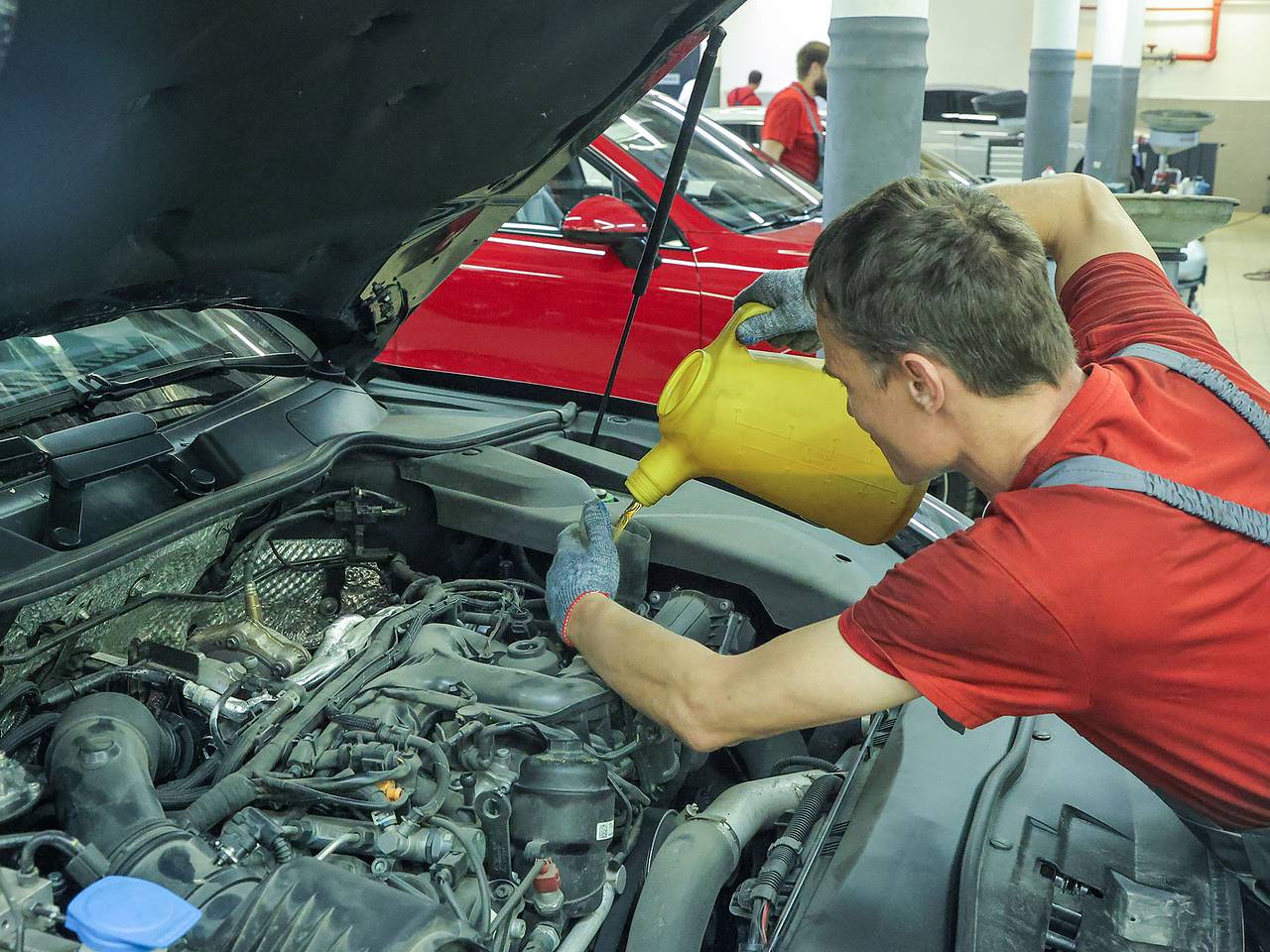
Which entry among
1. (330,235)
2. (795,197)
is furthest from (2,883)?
(795,197)

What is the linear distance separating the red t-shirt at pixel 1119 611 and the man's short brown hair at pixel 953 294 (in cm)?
11

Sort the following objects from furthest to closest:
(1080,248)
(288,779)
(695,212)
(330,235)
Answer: (695,212), (1080,248), (330,235), (288,779)

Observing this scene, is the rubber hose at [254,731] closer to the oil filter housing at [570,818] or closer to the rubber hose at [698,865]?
the oil filter housing at [570,818]

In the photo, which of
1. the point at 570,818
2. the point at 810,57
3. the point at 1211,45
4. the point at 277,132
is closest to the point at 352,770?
the point at 570,818

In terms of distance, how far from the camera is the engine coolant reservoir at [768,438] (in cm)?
198

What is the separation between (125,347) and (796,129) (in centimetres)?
507

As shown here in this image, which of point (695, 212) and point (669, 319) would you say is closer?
point (669, 319)

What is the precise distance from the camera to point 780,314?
81.2 inches

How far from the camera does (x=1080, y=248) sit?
2141mm

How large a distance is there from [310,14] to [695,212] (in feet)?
11.5

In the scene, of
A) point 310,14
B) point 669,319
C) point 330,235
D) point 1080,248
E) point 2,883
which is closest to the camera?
point 2,883

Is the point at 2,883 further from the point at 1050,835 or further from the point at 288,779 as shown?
the point at 1050,835

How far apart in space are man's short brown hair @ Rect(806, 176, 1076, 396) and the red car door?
281cm

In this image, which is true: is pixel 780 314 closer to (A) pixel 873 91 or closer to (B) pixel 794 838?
(B) pixel 794 838
